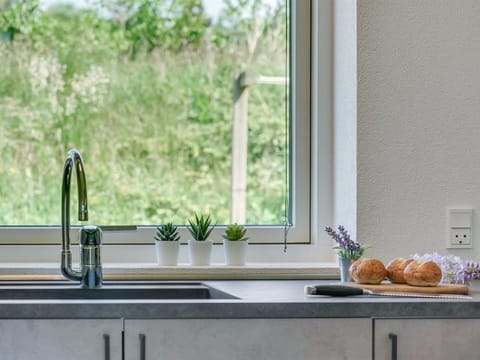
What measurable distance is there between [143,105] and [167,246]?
47cm

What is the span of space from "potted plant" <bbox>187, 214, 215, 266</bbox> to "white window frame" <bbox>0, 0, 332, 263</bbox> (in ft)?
0.39

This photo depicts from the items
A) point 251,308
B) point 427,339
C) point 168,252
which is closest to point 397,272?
point 427,339

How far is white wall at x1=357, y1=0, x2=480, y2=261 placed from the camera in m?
2.40

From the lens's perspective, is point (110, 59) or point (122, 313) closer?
point (122, 313)

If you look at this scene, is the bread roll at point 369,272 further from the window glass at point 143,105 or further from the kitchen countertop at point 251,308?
the window glass at point 143,105

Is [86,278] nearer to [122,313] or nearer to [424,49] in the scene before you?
[122,313]

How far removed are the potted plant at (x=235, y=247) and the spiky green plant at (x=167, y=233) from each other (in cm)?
14

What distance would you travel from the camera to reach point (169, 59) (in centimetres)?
271

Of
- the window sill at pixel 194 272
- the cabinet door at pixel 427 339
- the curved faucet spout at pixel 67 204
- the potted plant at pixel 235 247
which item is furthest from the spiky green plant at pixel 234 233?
the cabinet door at pixel 427 339

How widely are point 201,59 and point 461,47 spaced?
78cm

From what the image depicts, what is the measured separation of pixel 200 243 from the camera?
2508mm

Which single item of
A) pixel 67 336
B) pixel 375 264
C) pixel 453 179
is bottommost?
pixel 67 336

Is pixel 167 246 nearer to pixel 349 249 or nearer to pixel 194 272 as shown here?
pixel 194 272

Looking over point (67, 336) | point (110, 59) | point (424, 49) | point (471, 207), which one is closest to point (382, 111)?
point (424, 49)
